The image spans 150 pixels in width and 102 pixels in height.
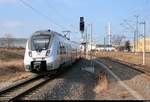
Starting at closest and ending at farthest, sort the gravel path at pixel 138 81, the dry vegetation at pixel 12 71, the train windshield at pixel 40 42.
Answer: the gravel path at pixel 138 81 → the train windshield at pixel 40 42 → the dry vegetation at pixel 12 71

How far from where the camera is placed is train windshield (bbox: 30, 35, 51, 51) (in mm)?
27156

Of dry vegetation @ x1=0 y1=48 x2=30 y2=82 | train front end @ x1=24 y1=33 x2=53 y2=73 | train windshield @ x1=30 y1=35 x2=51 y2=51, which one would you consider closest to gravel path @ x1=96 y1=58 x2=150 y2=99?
train front end @ x1=24 y1=33 x2=53 y2=73

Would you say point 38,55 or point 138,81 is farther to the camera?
→ point 38,55

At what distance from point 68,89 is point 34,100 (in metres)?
5.17

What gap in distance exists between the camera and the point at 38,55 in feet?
88.3

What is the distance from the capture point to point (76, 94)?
63.6 ft

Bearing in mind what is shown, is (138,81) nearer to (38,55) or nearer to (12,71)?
(38,55)

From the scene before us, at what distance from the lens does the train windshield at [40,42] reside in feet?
89.1

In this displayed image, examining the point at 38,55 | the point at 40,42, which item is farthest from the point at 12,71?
the point at 38,55

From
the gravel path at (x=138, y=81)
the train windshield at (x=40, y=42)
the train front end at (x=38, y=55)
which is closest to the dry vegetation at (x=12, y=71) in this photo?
the train front end at (x=38, y=55)

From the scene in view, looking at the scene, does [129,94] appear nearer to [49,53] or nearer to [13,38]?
[49,53]

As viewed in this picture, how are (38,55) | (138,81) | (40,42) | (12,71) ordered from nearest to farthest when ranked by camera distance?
(138,81) → (38,55) → (40,42) → (12,71)

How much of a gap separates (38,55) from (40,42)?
99cm

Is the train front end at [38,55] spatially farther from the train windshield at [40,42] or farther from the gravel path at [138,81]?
the gravel path at [138,81]
